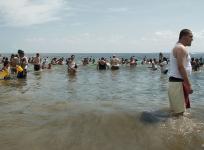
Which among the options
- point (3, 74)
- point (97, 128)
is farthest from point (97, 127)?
point (3, 74)

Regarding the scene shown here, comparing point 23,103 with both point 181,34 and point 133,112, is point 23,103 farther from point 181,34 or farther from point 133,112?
point 181,34

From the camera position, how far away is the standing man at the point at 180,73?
7.12 metres

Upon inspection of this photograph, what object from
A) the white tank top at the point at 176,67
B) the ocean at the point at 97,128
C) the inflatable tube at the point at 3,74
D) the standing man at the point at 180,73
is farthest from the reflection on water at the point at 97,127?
the inflatable tube at the point at 3,74

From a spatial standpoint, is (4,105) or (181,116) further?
(4,105)

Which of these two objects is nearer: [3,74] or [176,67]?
[176,67]

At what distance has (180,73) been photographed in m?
7.29

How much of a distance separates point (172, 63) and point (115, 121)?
186cm

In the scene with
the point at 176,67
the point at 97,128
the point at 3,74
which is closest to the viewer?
the point at 97,128

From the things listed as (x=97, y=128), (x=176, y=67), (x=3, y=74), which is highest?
(x=176, y=67)

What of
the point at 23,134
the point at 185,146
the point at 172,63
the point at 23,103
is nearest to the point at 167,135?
the point at 185,146

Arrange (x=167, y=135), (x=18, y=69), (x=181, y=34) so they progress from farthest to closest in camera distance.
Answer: (x=18, y=69)
(x=181, y=34)
(x=167, y=135)

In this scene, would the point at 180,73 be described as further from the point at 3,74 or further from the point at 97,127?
the point at 3,74

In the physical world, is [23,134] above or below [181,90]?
below

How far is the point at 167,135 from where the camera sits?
6.71 meters
